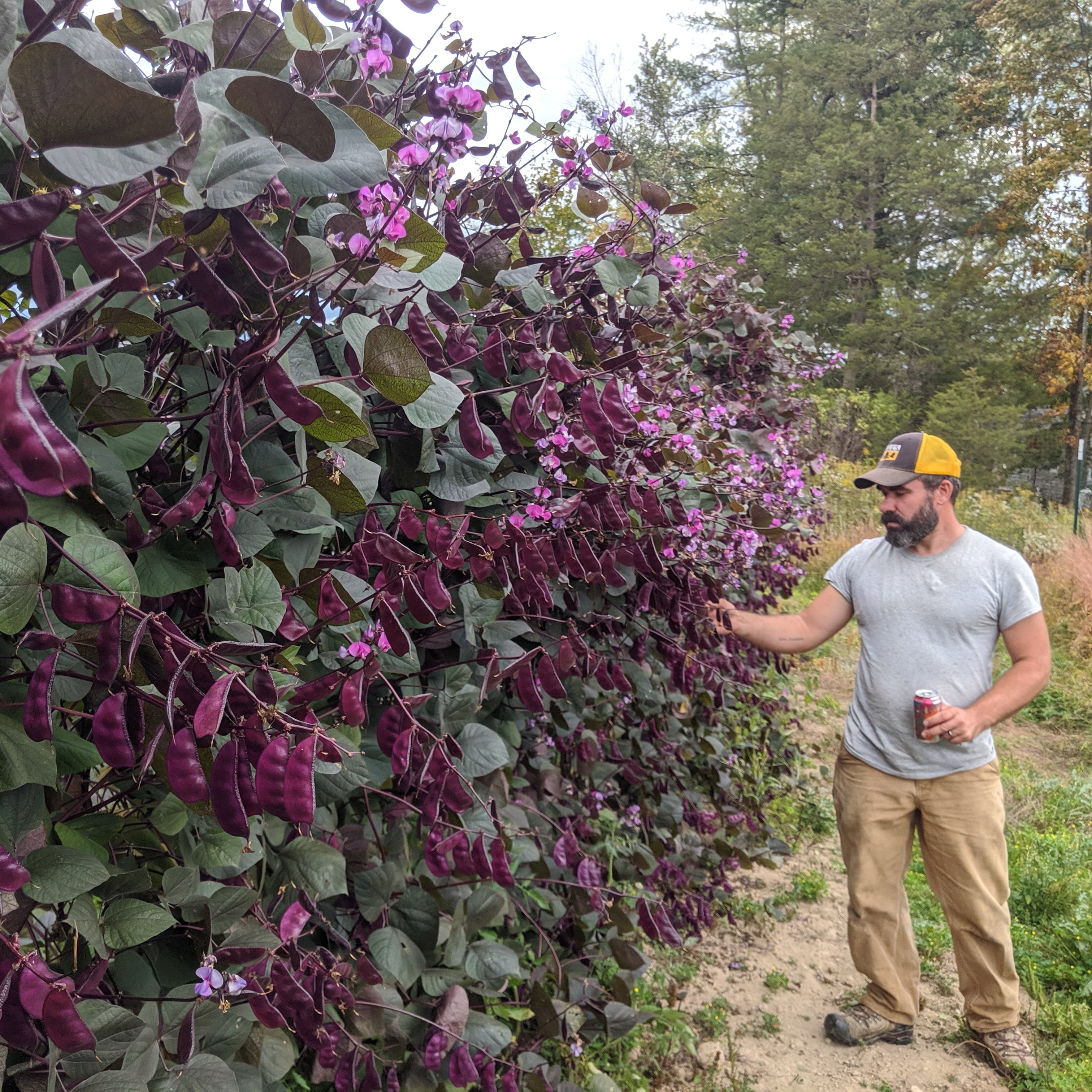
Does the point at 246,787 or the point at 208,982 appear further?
the point at 208,982

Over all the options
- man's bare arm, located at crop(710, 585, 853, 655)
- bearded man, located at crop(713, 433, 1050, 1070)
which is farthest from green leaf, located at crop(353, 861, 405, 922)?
man's bare arm, located at crop(710, 585, 853, 655)

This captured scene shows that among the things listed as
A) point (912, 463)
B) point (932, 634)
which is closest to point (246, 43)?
point (912, 463)

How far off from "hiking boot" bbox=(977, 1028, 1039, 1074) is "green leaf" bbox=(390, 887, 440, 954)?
257 cm

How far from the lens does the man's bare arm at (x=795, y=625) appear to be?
3.23 meters

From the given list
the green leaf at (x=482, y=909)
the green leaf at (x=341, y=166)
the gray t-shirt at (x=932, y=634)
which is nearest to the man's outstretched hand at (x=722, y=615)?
the gray t-shirt at (x=932, y=634)

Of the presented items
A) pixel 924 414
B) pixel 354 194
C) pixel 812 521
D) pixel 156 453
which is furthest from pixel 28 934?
pixel 924 414

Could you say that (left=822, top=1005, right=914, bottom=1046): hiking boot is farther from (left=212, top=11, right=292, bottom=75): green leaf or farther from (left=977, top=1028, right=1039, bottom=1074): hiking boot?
(left=212, top=11, right=292, bottom=75): green leaf

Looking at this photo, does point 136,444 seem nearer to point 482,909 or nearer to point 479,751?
point 479,751

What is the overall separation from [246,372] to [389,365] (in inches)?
5.4

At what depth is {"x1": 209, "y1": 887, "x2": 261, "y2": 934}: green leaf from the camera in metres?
1.00

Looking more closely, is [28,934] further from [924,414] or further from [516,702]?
[924,414]

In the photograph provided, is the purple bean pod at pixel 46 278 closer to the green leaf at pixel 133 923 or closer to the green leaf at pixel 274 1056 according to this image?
the green leaf at pixel 133 923

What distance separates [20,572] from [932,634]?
304 centimetres

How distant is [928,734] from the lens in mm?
2939
